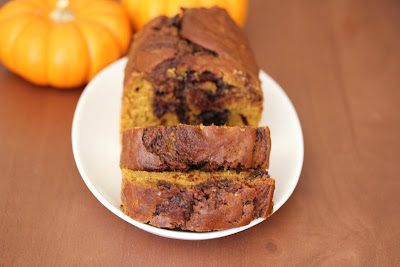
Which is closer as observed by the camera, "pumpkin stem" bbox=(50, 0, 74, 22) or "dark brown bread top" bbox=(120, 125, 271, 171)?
"dark brown bread top" bbox=(120, 125, 271, 171)

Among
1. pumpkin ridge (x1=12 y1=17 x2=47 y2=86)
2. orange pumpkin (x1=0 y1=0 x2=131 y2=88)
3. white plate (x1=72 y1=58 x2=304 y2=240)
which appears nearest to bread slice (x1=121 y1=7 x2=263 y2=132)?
white plate (x1=72 y1=58 x2=304 y2=240)

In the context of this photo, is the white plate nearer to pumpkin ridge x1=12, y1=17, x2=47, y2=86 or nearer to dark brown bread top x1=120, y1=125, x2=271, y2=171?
dark brown bread top x1=120, y1=125, x2=271, y2=171

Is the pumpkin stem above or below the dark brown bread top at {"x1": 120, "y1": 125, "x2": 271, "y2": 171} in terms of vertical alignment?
above

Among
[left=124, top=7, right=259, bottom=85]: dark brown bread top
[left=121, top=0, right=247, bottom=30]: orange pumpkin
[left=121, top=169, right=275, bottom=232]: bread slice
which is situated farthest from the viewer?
[left=121, top=0, right=247, bottom=30]: orange pumpkin

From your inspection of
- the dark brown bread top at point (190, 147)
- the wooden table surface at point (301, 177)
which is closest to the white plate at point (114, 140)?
the wooden table surface at point (301, 177)

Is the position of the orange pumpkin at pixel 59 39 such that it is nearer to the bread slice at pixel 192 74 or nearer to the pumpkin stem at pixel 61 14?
the pumpkin stem at pixel 61 14

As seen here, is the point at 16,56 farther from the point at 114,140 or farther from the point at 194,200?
the point at 194,200

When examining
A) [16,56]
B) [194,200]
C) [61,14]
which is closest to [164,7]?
[61,14]
